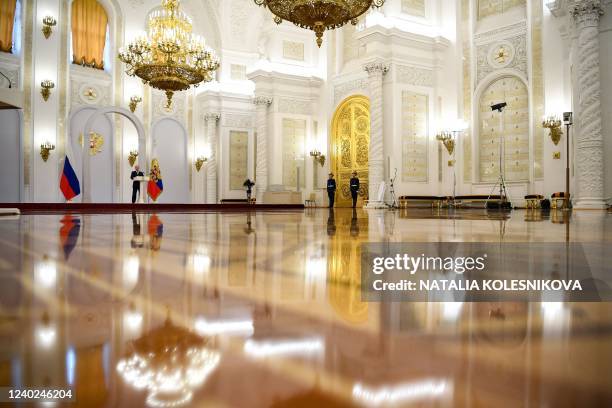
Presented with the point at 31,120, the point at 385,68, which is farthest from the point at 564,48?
the point at 31,120

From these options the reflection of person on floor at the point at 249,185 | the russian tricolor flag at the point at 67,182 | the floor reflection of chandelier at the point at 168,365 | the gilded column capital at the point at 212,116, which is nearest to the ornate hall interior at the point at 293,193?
the floor reflection of chandelier at the point at 168,365

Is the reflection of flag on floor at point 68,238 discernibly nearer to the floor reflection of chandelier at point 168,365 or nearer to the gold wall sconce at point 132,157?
the floor reflection of chandelier at point 168,365

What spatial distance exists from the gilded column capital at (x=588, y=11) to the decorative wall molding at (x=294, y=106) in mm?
9893

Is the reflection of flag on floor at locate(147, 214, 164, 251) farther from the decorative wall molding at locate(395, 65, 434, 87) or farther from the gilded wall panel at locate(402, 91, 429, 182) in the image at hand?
the decorative wall molding at locate(395, 65, 434, 87)

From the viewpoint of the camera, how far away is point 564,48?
1192 cm

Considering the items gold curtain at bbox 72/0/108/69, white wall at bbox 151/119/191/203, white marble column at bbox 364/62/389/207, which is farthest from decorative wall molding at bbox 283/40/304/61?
gold curtain at bbox 72/0/108/69

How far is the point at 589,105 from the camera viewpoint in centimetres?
1025

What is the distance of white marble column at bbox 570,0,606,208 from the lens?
10.1 m

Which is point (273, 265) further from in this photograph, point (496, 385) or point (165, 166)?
point (165, 166)

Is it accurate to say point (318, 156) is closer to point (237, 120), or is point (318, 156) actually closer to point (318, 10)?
point (237, 120)

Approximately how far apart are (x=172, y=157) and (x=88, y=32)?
560 centimetres

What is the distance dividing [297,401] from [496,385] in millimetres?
166

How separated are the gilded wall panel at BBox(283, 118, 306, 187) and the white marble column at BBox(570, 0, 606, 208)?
392 inches

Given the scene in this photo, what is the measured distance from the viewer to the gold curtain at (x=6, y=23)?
15.1 m
